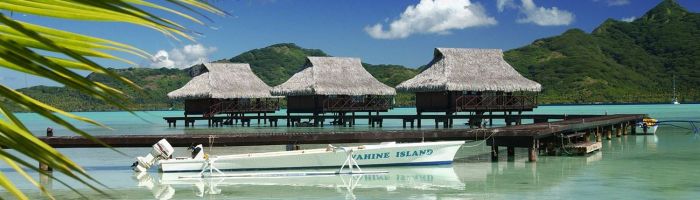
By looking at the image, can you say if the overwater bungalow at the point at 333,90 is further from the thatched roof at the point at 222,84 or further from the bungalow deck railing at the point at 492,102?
the bungalow deck railing at the point at 492,102

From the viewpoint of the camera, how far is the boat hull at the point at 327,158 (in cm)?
1577

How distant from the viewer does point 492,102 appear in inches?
1467

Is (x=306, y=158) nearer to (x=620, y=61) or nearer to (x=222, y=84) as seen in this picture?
(x=222, y=84)

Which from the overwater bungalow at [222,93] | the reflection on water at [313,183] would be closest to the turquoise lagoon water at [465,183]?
the reflection on water at [313,183]

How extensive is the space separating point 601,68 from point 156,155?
142 m

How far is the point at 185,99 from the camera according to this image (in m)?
47.1

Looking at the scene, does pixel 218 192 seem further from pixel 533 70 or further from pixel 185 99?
pixel 533 70

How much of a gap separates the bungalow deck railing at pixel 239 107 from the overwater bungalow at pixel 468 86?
12126mm

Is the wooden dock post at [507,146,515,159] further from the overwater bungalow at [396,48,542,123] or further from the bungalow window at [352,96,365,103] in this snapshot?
the bungalow window at [352,96,365,103]

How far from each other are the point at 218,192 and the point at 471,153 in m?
9.95

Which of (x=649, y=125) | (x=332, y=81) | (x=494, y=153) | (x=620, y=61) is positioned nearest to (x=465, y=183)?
(x=494, y=153)

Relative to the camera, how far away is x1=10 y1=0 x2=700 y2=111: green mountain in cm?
12656

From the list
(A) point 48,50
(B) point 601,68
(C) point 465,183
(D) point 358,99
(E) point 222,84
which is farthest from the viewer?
(B) point 601,68

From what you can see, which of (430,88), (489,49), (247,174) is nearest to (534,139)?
(247,174)
